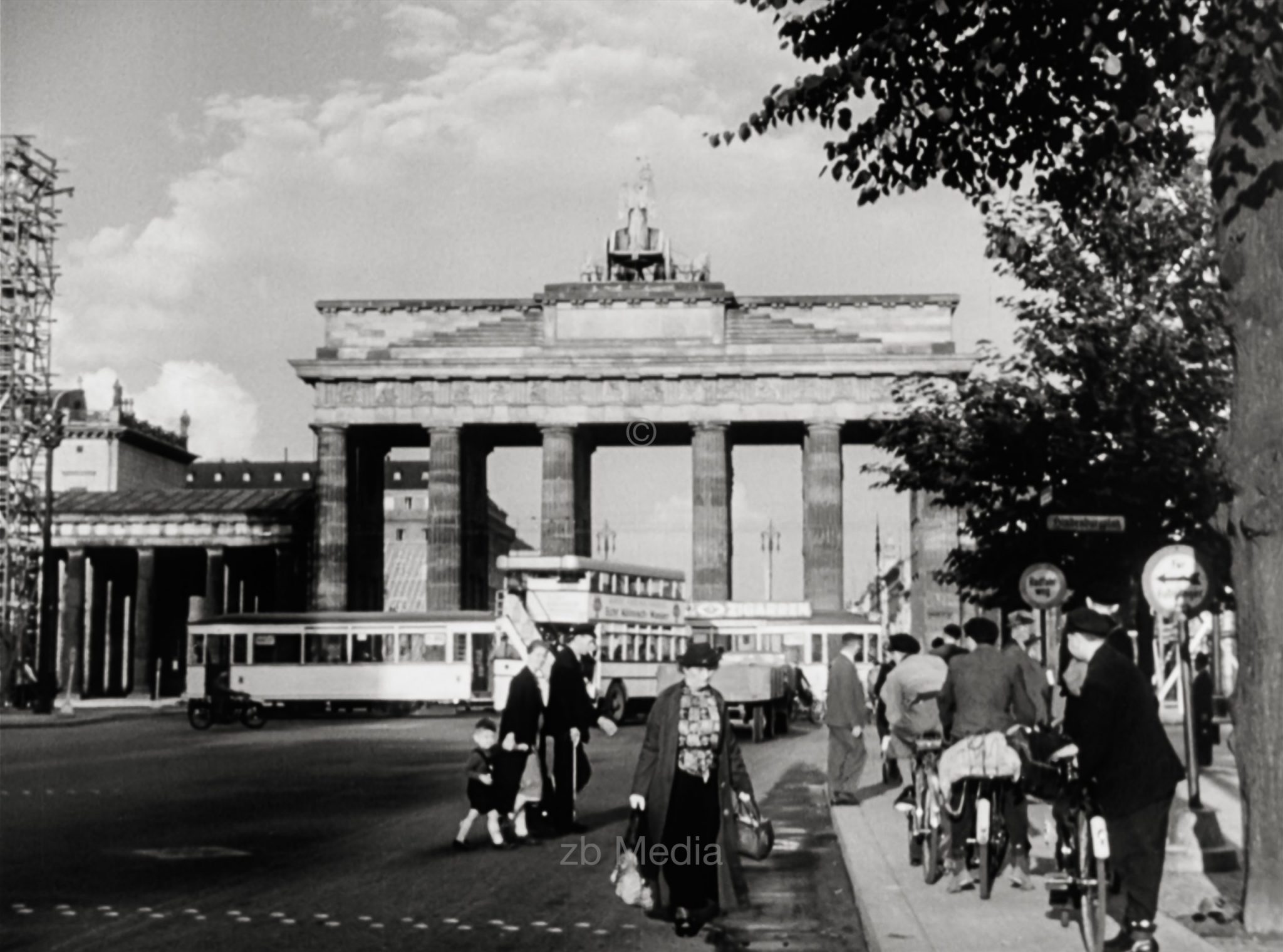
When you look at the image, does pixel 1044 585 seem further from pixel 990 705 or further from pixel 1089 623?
pixel 1089 623

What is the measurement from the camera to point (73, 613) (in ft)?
287

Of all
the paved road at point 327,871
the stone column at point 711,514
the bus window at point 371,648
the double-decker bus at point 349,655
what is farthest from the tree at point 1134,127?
the stone column at point 711,514

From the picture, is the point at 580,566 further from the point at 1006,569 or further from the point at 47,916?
the point at 47,916

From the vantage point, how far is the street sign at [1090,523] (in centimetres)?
1880

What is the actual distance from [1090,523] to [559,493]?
204 feet

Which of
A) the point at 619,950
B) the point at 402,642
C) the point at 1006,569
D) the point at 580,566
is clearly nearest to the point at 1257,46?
the point at 619,950

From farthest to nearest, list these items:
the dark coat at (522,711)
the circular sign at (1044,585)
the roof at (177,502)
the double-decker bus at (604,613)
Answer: the roof at (177,502)
the double-decker bus at (604,613)
the circular sign at (1044,585)
the dark coat at (522,711)

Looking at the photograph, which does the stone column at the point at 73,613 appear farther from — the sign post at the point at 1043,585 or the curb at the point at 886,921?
the curb at the point at 886,921

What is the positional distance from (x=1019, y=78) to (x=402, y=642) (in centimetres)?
4360

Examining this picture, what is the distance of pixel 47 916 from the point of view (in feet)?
37.8

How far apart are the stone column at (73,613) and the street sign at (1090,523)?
70597 mm

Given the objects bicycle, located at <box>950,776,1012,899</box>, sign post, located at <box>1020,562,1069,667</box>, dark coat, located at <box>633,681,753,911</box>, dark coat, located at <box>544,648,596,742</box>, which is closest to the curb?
bicycle, located at <box>950,776,1012,899</box>

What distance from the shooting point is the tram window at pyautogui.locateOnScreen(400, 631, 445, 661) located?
54188 mm

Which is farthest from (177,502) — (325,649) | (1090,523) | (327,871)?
(327,871)
